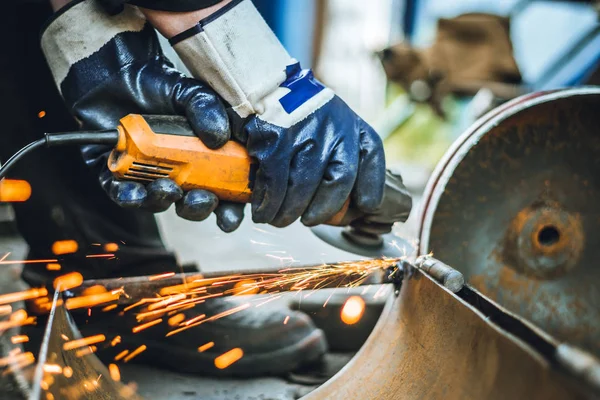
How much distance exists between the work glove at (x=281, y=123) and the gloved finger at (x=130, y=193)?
277 mm

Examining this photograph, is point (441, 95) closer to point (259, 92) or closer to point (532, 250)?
point (532, 250)

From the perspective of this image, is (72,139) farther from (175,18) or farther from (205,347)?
(205,347)

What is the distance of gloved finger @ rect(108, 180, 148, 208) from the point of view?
1264 millimetres

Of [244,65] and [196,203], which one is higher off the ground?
[244,65]

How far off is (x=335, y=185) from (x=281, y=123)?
0.75 feet

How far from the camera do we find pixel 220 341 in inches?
79.0

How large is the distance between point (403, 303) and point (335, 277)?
200 mm

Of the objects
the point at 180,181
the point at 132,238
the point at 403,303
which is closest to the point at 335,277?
the point at 403,303

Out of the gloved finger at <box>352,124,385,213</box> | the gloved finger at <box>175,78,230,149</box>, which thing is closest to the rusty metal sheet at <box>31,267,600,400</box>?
the gloved finger at <box>352,124,385,213</box>

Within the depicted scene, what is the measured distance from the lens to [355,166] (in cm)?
142

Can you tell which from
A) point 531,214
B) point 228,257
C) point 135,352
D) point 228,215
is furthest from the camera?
point 228,257

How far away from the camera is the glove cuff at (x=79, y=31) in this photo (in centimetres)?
132

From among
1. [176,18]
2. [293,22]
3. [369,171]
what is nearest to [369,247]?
[369,171]

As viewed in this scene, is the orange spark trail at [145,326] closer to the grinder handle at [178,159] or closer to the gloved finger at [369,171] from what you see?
the grinder handle at [178,159]
